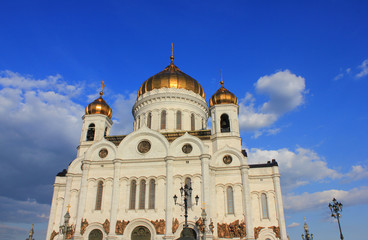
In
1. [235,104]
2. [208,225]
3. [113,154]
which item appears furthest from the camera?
[235,104]

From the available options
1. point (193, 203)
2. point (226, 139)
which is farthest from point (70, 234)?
point (226, 139)

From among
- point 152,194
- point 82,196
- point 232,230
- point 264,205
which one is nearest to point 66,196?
point 82,196

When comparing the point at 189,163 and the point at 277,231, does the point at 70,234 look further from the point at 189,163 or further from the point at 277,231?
the point at 277,231

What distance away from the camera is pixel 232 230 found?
2278cm

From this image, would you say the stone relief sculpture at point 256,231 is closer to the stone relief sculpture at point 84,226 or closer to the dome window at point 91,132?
the stone relief sculpture at point 84,226

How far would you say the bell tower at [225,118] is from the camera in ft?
86.2

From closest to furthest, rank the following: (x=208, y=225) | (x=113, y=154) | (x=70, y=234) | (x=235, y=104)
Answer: (x=208, y=225) < (x=70, y=234) < (x=113, y=154) < (x=235, y=104)

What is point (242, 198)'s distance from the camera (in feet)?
78.3

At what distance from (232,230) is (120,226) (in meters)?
8.50

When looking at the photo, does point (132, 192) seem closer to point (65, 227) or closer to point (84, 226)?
point (84, 226)

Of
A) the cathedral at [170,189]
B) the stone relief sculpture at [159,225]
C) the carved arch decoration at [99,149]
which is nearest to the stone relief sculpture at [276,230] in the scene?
the cathedral at [170,189]

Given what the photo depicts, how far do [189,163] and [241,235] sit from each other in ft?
22.0

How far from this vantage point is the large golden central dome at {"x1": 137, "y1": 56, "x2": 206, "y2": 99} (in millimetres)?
31609

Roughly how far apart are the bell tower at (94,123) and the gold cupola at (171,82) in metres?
4.59
